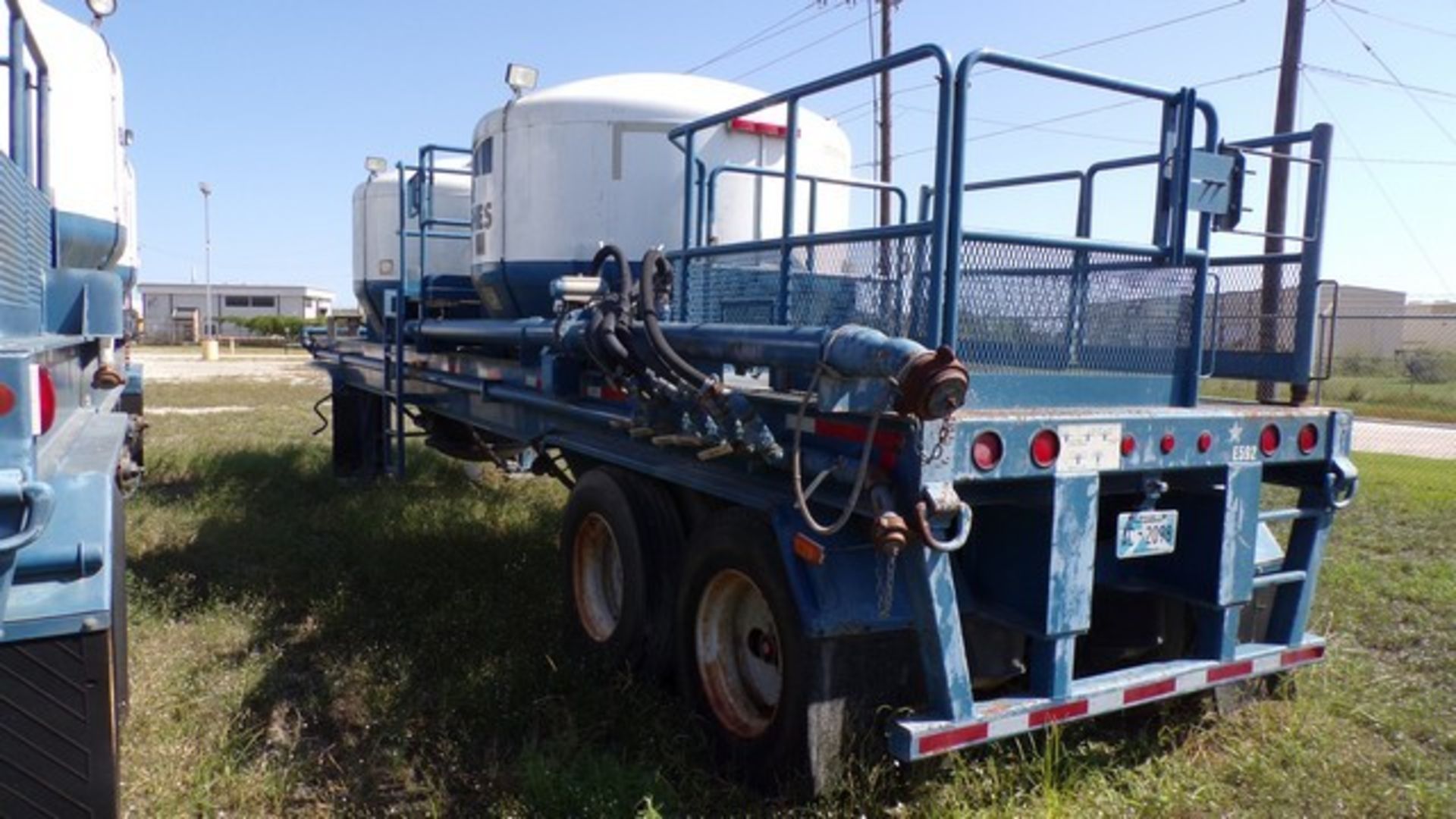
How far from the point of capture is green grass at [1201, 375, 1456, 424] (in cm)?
2206

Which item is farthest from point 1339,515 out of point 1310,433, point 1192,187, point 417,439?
point 417,439

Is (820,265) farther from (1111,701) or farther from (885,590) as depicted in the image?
(1111,701)

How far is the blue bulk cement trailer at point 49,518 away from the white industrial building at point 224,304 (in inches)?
2604

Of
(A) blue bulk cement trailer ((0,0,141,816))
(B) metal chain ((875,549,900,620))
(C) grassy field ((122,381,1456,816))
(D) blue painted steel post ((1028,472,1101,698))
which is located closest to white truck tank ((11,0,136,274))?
(A) blue bulk cement trailer ((0,0,141,816))

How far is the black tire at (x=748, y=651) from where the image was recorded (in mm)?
3395

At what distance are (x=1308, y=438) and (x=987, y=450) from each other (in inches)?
68.0

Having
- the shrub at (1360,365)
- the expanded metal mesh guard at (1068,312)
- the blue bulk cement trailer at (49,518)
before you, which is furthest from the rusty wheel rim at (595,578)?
the shrub at (1360,365)

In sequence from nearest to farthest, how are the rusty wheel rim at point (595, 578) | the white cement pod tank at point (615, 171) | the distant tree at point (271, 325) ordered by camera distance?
1. the rusty wheel rim at point (595, 578)
2. the white cement pod tank at point (615, 171)
3. the distant tree at point (271, 325)

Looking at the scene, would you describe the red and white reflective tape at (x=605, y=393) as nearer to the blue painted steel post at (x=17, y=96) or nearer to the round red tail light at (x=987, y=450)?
the round red tail light at (x=987, y=450)

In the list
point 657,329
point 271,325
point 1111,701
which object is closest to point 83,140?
point 657,329

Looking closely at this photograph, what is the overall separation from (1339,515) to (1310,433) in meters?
5.85

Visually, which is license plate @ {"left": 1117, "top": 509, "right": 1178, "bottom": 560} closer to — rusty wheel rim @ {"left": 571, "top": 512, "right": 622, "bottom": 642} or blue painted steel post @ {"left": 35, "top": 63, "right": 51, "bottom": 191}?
rusty wheel rim @ {"left": 571, "top": 512, "right": 622, "bottom": 642}

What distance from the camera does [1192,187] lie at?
388cm

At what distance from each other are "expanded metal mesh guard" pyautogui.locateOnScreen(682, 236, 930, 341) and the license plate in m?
0.93
